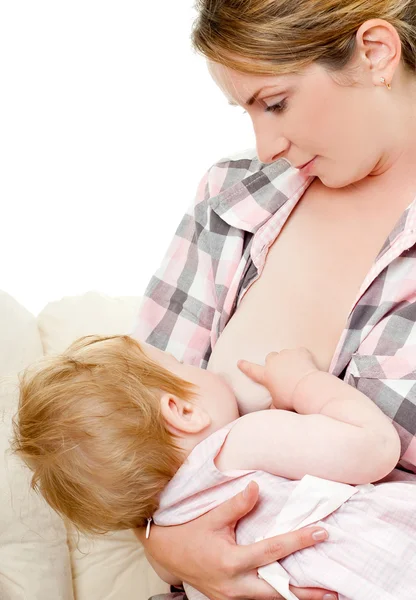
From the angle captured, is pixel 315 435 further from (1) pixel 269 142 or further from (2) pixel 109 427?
(1) pixel 269 142

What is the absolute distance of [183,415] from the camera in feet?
5.42

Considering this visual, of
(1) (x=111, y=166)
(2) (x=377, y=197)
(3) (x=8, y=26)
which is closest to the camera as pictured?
(2) (x=377, y=197)

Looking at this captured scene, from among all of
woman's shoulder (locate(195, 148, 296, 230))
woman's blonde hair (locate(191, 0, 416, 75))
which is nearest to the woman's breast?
woman's shoulder (locate(195, 148, 296, 230))

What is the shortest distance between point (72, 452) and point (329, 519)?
1.59 feet

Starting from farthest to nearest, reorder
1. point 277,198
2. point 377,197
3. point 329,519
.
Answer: point 277,198 → point 377,197 → point 329,519

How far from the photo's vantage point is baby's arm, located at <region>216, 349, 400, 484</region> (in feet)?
4.88

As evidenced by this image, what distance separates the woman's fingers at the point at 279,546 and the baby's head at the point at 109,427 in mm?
227

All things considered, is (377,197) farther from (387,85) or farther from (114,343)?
(114,343)

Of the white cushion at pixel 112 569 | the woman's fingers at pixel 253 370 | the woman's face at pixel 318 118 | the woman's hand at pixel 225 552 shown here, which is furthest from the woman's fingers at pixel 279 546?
the woman's face at pixel 318 118

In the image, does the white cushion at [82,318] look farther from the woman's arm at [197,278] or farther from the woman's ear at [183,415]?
the woman's ear at [183,415]

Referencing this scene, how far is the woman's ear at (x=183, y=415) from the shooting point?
1.61m

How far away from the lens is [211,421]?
1.67 meters

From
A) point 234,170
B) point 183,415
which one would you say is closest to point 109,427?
point 183,415

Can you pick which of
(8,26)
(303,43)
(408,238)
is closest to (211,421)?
(408,238)
